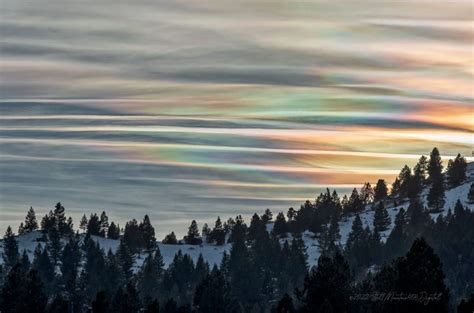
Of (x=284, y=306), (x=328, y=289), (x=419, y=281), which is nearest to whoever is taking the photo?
(x=419, y=281)

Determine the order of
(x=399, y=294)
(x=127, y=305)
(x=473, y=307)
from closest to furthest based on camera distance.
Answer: (x=473, y=307), (x=399, y=294), (x=127, y=305)

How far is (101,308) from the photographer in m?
183

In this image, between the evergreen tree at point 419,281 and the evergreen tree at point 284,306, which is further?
the evergreen tree at point 284,306

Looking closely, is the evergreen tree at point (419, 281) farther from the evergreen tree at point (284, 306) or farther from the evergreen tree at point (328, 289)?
the evergreen tree at point (284, 306)

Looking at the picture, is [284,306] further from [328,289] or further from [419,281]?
[419,281]

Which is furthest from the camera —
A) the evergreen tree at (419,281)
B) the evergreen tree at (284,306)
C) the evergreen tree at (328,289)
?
the evergreen tree at (328,289)

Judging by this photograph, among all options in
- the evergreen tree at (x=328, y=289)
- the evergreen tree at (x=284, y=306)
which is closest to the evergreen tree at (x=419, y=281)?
the evergreen tree at (x=328, y=289)

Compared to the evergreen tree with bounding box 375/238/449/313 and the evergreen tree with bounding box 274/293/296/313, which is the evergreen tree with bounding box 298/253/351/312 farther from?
the evergreen tree with bounding box 375/238/449/313

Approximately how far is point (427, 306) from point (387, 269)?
115 feet

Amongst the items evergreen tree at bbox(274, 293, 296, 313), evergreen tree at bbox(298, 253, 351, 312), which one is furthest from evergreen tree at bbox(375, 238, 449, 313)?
evergreen tree at bbox(274, 293, 296, 313)

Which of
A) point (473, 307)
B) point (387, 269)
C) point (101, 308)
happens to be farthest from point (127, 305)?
point (473, 307)

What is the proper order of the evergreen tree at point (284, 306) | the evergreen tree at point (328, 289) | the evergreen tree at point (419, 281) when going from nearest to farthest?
the evergreen tree at point (419, 281), the evergreen tree at point (284, 306), the evergreen tree at point (328, 289)

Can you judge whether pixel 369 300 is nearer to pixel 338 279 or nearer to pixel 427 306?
pixel 338 279

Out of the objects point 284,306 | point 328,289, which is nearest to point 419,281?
point 328,289
